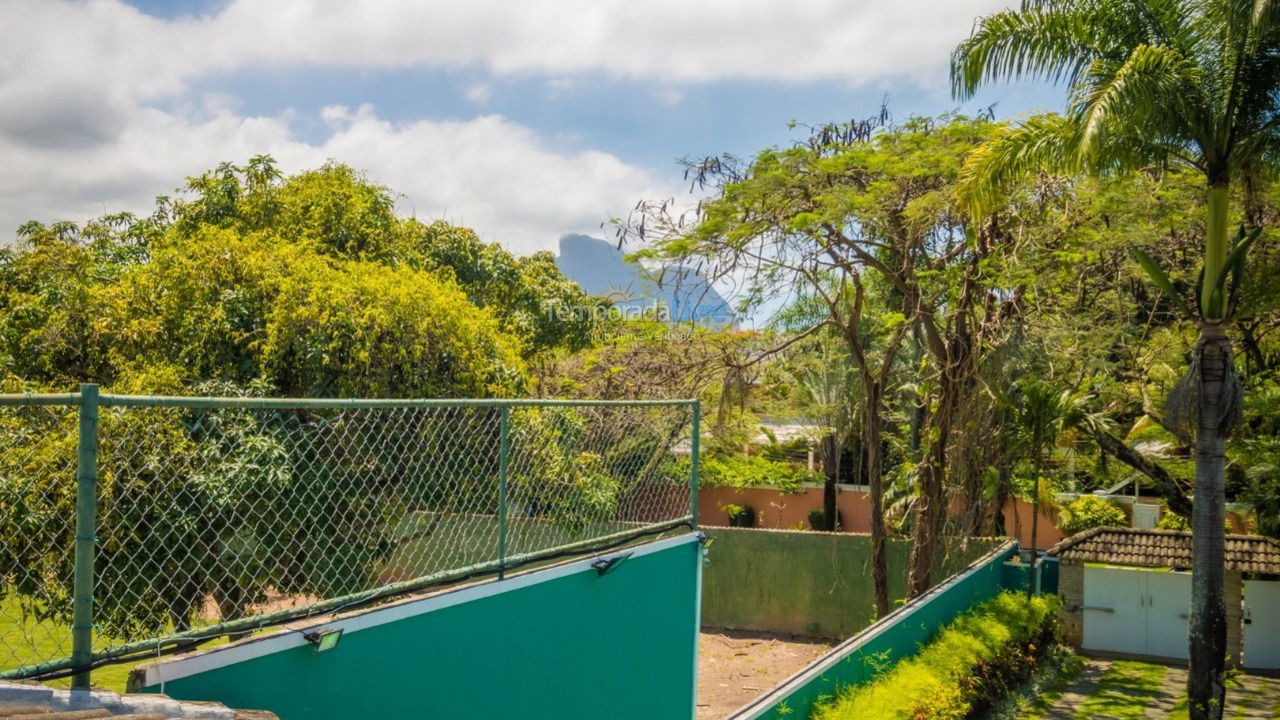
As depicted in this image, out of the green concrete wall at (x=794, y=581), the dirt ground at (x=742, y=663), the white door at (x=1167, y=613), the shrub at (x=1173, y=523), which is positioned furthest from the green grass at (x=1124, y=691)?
the shrub at (x=1173, y=523)

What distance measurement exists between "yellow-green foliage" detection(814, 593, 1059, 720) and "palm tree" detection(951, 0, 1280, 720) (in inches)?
89.8

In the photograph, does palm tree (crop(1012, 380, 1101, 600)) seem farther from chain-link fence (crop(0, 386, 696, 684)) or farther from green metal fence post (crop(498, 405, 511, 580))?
green metal fence post (crop(498, 405, 511, 580))

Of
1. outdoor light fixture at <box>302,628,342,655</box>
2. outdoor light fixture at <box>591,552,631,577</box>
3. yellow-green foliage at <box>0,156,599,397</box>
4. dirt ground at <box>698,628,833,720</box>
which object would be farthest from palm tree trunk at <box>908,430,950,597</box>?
outdoor light fixture at <box>302,628,342,655</box>

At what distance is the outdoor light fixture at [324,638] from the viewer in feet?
14.1

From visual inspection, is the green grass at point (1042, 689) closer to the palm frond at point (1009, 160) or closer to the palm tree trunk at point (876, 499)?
the palm tree trunk at point (876, 499)

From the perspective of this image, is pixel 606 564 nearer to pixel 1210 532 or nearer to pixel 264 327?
pixel 264 327


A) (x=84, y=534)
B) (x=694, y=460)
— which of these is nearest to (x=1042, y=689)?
(x=694, y=460)

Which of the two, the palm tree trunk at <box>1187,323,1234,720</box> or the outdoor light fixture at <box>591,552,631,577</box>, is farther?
the palm tree trunk at <box>1187,323,1234,720</box>

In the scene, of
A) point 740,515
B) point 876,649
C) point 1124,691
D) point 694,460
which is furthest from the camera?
point 740,515

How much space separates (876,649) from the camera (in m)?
9.55

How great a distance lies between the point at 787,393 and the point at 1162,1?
60.7 feet

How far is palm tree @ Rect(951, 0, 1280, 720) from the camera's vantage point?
1021 cm

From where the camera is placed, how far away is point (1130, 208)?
44.8ft

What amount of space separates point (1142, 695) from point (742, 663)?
571 centimetres
